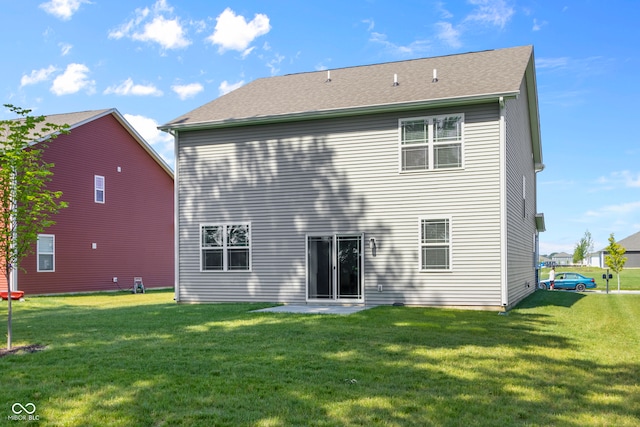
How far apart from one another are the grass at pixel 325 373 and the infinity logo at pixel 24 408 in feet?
0.22

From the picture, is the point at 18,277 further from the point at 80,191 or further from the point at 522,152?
the point at 522,152

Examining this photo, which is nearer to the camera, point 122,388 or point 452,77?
point 122,388

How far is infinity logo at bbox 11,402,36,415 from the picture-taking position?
16.9 ft

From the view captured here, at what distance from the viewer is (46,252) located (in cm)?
2127

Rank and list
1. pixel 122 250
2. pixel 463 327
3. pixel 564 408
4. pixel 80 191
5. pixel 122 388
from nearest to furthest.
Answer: pixel 564 408 → pixel 122 388 → pixel 463 327 → pixel 80 191 → pixel 122 250

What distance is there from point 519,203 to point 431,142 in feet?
14.2

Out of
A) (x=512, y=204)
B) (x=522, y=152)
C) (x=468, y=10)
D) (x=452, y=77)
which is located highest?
(x=468, y=10)

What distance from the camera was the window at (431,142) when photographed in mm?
13758

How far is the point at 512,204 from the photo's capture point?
582 inches

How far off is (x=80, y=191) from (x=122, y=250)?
3593mm

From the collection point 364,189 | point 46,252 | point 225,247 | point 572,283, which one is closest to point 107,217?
point 46,252

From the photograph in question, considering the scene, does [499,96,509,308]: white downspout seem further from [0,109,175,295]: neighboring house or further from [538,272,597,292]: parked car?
[538,272,597,292]: parked car

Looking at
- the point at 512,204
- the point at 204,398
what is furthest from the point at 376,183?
the point at 204,398

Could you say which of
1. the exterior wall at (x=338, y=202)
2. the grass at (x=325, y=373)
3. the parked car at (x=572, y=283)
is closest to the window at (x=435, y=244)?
the exterior wall at (x=338, y=202)
